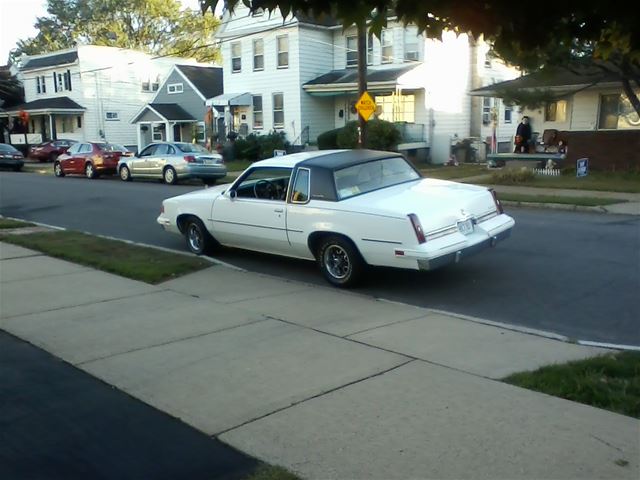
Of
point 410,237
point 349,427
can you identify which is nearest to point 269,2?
point 349,427

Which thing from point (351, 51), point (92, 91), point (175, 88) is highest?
point (351, 51)

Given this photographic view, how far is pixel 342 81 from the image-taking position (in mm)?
31766

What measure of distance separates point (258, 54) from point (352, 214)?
2856 cm

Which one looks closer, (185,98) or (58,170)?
(58,170)

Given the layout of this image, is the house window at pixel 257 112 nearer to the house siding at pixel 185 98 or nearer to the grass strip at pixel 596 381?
the house siding at pixel 185 98

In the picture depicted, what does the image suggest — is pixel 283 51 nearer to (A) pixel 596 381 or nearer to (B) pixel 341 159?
(B) pixel 341 159

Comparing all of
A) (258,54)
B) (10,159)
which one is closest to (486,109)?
(258,54)

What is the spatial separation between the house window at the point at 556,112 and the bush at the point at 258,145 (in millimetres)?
12717

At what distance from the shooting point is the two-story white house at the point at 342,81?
102 feet

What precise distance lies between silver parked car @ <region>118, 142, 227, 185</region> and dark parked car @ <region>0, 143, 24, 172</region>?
13.5m

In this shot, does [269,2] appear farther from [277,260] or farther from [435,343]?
[277,260]

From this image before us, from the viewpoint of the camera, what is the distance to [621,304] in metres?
7.18

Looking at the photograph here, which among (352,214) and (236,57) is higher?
(236,57)

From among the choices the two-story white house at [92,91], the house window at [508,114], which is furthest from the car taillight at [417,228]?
the two-story white house at [92,91]
